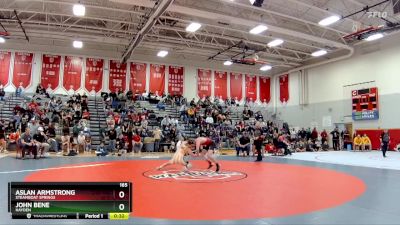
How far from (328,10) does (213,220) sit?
1508 centimetres

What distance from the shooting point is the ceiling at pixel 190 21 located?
15.1 metres

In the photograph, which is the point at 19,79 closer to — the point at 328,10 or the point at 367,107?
the point at 328,10

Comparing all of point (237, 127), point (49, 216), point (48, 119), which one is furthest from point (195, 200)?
point (237, 127)

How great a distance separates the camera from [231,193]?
5.25 m

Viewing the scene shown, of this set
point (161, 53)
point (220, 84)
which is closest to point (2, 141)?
point (161, 53)

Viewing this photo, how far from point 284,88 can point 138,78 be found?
13.1 m

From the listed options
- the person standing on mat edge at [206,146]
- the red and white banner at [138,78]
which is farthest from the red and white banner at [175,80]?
the person standing on mat edge at [206,146]

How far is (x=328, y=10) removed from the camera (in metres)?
15.6

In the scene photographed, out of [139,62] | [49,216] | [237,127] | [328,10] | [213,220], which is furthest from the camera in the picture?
[139,62]

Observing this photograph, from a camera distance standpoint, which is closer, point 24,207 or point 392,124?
point 24,207
